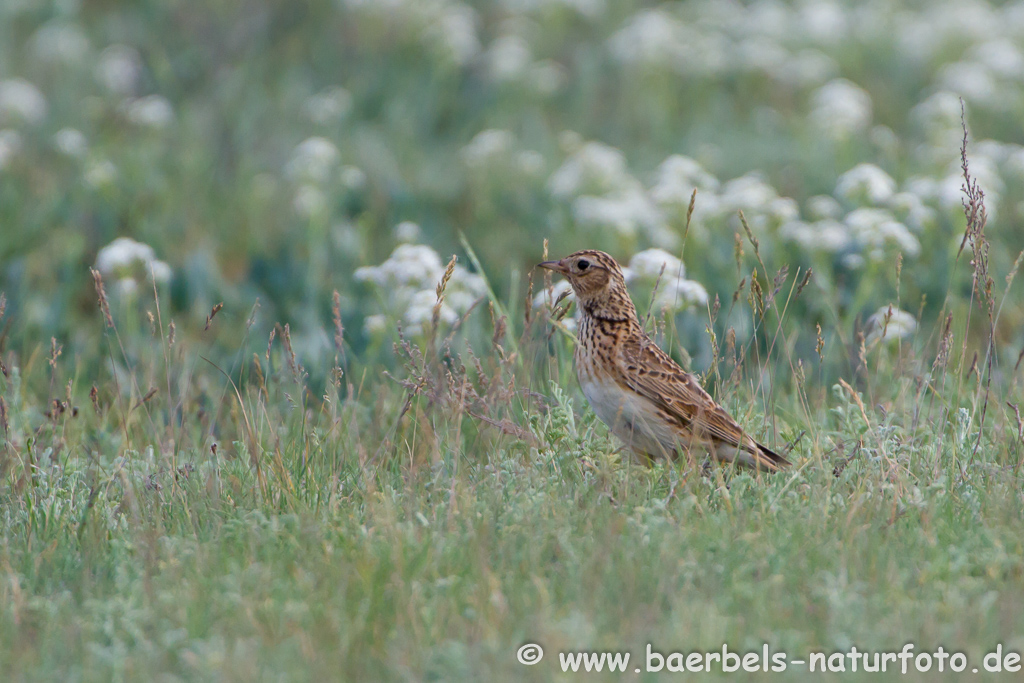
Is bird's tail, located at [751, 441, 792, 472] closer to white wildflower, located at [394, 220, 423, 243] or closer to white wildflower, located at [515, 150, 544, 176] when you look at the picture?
white wildflower, located at [394, 220, 423, 243]

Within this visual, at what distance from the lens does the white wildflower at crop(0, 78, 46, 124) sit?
12062mm

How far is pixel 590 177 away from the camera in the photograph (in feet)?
34.8

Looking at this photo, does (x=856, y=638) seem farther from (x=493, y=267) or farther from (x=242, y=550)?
(x=493, y=267)

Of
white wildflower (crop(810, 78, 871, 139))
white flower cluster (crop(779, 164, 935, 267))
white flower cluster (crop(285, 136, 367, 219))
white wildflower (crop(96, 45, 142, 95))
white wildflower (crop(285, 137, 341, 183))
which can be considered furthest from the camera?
white wildflower (crop(96, 45, 142, 95))

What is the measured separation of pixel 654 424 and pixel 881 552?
1342mm

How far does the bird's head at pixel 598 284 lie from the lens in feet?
17.6

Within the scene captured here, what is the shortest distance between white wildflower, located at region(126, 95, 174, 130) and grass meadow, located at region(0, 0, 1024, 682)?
204 mm

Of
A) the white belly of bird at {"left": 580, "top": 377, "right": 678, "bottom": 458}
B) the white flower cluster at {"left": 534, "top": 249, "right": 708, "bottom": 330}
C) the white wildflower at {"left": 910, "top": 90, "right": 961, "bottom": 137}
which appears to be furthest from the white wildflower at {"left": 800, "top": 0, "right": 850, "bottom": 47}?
the white belly of bird at {"left": 580, "top": 377, "right": 678, "bottom": 458}

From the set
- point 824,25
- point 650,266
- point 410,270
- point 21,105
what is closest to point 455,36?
point 21,105

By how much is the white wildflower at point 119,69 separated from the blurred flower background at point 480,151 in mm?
39

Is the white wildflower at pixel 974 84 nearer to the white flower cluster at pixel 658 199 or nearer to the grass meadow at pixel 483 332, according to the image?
the grass meadow at pixel 483 332

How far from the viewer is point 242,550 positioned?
4.09 metres

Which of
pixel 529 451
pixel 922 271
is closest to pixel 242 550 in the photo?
pixel 529 451

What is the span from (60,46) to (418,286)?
9.40m
